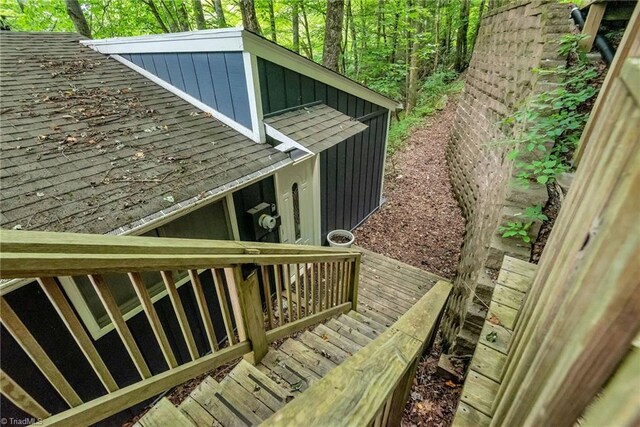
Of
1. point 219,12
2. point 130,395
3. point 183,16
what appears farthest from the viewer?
point 183,16

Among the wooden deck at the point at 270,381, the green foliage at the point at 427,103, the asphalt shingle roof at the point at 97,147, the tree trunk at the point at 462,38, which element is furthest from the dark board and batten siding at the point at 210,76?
the tree trunk at the point at 462,38

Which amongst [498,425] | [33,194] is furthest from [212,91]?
[498,425]

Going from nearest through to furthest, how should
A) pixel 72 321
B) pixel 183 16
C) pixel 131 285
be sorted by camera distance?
pixel 72 321 → pixel 131 285 → pixel 183 16

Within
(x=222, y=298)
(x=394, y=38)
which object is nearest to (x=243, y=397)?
(x=222, y=298)

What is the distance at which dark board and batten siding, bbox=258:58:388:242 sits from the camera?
4.45 m

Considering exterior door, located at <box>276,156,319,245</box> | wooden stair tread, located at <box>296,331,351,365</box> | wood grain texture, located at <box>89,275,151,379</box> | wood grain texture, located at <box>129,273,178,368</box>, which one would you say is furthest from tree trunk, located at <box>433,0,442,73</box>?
wood grain texture, located at <box>89,275,151,379</box>

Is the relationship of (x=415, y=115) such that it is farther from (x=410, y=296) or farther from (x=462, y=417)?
(x=462, y=417)

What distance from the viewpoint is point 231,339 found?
6.31ft

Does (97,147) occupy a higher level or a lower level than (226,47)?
lower

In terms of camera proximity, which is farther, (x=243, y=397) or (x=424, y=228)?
(x=424, y=228)

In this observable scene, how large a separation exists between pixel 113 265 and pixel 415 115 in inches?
505

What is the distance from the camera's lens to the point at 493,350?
1.66 m

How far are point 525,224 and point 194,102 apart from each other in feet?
16.3

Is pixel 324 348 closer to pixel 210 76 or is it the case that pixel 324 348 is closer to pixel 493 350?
pixel 493 350
